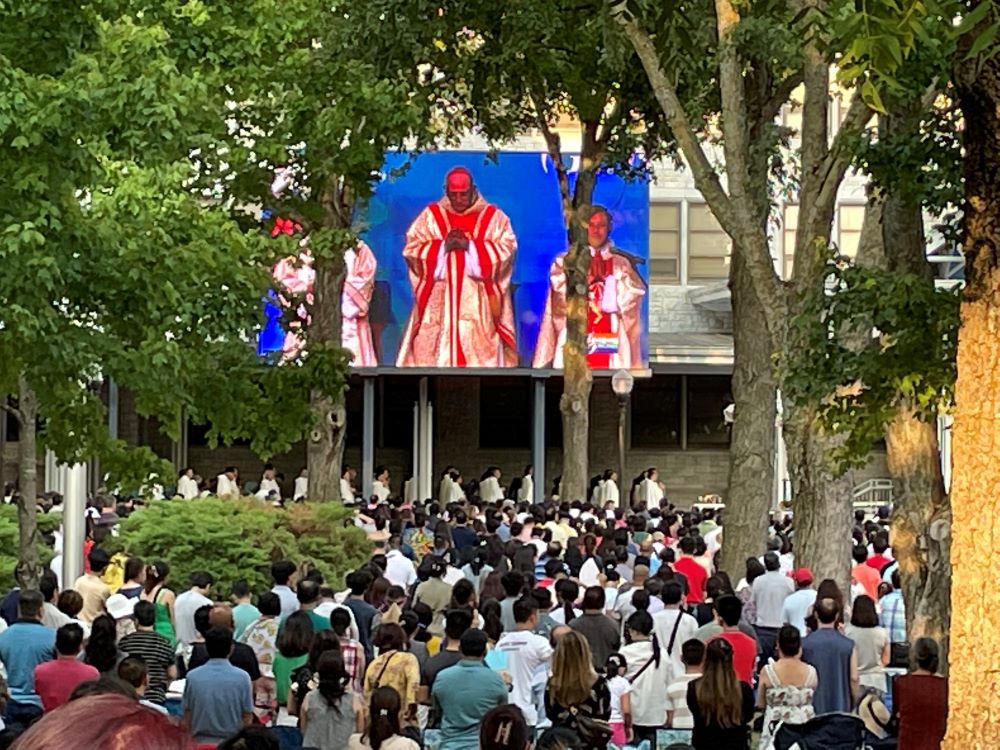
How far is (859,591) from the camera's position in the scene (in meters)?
18.2

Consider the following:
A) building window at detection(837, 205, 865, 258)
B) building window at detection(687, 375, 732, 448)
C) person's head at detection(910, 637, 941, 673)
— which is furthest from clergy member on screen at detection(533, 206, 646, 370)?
person's head at detection(910, 637, 941, 673)

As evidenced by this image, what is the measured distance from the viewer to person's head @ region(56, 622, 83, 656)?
10641mm

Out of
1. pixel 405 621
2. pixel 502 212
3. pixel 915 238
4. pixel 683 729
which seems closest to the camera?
pixel 683 729

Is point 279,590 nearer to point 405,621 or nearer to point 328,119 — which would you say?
point 405,621

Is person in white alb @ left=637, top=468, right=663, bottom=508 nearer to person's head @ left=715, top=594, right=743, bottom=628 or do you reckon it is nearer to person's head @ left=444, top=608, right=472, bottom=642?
person's head @ left=715, top=594, right=743, bottom=628

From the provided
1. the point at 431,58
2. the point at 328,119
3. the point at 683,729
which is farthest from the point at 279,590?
the point at 431,58

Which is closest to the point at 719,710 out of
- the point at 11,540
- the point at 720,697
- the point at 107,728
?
the point at 720,697

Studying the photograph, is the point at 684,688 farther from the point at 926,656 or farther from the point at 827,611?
the point at 926,656

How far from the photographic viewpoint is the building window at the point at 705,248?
45.9m

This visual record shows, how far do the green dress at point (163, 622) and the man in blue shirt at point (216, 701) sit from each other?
121 inches

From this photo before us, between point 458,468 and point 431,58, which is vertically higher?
point 431,58

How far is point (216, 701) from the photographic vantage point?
10.5m

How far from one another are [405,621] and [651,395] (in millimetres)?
34636

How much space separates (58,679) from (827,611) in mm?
4994
